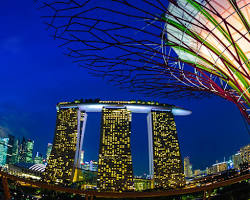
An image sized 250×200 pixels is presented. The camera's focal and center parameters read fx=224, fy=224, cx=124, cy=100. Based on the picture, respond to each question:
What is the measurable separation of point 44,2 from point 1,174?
225 cm

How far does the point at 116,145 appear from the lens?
160 ft

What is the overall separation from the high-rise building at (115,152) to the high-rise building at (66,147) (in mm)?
6372

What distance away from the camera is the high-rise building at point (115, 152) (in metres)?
45.0

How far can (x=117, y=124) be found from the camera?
51.0 m

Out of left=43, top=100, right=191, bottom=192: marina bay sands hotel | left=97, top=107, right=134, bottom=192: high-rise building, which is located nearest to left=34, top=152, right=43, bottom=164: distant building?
left=43, top=100, right=191, bottom=192: marina bay sands hotel

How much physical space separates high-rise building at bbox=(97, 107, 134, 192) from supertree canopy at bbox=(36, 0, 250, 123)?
4028 cm

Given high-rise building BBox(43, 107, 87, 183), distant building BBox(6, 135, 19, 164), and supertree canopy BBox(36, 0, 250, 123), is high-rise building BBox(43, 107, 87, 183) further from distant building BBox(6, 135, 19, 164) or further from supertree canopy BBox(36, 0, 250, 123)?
distant building BBox(6, 135, 19, 164)

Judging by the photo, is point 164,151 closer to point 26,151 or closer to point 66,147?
point 66,147

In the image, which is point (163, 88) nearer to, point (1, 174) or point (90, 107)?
point (1, 174)

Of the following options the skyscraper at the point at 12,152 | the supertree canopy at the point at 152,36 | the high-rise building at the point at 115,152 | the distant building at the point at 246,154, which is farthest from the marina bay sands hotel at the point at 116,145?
the skyscraper at the point at 12,152

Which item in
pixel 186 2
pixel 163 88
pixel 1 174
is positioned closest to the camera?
pixel 1 174

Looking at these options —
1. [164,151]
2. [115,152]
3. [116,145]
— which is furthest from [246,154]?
[116,145]

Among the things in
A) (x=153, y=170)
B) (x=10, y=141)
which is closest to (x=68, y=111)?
(x=153, y=170)

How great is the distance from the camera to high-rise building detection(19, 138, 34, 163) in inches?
5212
